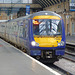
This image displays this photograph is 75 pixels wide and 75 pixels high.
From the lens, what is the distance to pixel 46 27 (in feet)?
43.1

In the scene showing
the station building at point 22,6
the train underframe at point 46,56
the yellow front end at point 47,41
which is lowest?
the train underframe at point 46,56

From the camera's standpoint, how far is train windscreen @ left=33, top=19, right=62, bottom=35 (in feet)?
42.7

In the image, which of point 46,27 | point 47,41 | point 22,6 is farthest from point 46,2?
point 47,41

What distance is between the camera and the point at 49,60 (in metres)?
13.3

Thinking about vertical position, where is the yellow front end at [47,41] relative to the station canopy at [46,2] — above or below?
below

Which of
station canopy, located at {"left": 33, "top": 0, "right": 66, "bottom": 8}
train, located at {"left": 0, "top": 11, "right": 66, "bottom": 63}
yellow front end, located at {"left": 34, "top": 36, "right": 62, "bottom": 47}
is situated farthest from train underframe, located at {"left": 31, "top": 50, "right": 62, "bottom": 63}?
station canopy, located at {"left": 33, "top": 0, "right": 66, "bottom": 8}

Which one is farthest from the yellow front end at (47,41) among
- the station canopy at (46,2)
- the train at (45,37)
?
the station canopy at (46,2)

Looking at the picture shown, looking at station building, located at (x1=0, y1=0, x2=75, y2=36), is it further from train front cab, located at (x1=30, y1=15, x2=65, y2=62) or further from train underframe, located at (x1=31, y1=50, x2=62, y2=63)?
train underframe, located at (x1=31, y1=50, x2=62, y2=63)

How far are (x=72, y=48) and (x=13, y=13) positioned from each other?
196ft

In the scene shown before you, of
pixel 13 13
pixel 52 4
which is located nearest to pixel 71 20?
pixel 52 4

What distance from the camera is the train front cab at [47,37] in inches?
500

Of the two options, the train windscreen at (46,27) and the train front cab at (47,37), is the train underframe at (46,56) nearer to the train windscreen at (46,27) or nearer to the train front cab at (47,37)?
the train front cab at (47,37)

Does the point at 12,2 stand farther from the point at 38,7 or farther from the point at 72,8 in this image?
the point at 72,8

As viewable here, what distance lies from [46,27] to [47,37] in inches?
24.1
